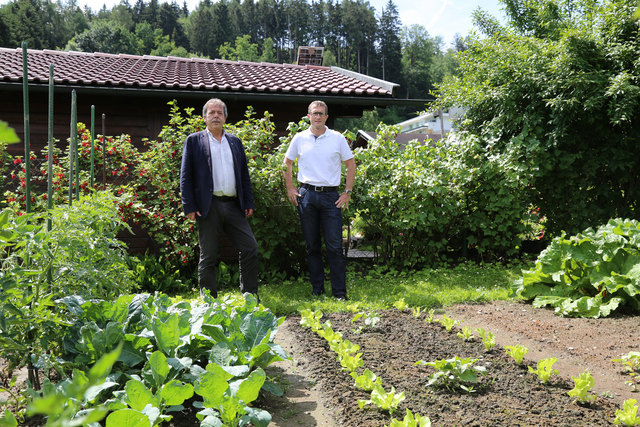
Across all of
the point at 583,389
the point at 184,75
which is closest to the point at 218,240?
the point at 583,389

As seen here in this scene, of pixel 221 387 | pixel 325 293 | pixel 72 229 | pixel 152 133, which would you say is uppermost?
pixel 152 133

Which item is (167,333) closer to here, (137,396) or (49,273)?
(137,396)

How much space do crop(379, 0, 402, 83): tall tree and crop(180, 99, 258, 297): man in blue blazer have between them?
64614 mm

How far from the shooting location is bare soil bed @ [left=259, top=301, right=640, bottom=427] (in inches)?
91.7

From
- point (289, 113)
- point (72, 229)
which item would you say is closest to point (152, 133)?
point (289, 113)

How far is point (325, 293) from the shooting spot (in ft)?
17.2

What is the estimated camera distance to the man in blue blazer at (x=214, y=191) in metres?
4.44

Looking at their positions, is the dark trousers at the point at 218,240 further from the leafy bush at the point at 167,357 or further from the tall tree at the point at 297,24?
the tall tree at the point at 297,24

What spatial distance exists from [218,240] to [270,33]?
78133mm

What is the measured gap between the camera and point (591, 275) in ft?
13.5

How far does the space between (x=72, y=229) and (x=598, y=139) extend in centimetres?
672

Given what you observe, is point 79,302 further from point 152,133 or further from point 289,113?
point 289,113

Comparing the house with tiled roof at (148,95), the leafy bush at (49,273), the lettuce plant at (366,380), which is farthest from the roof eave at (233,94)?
the lettuce plant at (366,380)

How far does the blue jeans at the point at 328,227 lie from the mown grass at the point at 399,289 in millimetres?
233
